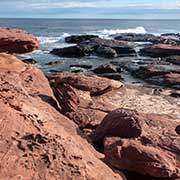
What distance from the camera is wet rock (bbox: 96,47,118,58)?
3415 cm

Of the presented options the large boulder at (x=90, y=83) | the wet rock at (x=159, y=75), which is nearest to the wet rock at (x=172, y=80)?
the wet rock at (x=159, y=75)

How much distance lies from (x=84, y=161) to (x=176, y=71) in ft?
59.2

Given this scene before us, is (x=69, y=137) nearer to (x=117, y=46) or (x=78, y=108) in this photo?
(x=78, y=108)

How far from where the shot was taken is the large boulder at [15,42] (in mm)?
12094

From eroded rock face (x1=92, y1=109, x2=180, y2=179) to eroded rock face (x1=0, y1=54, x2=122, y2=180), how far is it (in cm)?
40

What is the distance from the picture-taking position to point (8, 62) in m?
11.5

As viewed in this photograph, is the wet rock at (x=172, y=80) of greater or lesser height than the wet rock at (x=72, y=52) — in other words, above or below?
above

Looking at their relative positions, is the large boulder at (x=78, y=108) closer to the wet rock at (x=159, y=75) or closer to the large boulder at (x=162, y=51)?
the wet rock at (x=159, y=75)

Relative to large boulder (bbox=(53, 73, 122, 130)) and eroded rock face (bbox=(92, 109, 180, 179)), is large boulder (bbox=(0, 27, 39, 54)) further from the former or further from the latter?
eroded rock face (bbox=(92, 109, 180, 179))

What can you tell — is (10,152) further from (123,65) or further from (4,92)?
(123,65)

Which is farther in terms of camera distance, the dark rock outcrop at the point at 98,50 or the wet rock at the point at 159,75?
the dark rock outcrop at the point at 98,50

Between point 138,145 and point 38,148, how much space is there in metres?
1.88

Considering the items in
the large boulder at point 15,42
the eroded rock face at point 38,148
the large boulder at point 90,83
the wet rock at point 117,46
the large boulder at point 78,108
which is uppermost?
the large boulder at point 15,42

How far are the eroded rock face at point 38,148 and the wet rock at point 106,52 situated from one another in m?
27.1
